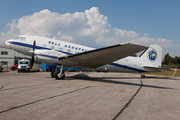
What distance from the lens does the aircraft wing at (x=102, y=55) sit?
942 centimetres

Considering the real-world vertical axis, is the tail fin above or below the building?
below

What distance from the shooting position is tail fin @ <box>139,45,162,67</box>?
691 inches

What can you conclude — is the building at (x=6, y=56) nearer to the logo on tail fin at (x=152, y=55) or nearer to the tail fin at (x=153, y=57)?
the tail fin at (x=153, y=57)

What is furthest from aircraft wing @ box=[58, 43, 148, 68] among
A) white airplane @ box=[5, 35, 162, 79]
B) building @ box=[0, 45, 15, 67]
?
building @ box=[0, 45, 15, 67]

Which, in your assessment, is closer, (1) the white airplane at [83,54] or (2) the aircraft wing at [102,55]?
(2) the aircraft wing at [102,55]

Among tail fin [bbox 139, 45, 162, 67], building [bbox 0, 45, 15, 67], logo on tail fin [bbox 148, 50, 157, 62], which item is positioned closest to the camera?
tail fin [bbox 139, 45, 162, 67]

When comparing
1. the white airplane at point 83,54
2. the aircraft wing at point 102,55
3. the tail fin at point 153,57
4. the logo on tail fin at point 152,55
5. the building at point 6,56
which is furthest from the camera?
the building at point 6,56

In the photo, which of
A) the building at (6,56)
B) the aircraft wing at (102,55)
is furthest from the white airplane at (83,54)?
the building at (6,56)

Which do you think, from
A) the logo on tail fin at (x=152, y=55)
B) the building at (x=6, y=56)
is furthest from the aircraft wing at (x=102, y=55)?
the building at (x=6, y=56)

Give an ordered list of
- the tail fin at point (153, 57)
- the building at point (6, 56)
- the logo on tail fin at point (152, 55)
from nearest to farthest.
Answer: the tail fin at point (153, 57) → the logo on tail fin at point (152, 55) → the building at point (6, 56)

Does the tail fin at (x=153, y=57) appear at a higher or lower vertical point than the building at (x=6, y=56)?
lower

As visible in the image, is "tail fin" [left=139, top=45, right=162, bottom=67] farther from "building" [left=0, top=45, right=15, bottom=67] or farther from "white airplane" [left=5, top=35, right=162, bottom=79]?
"building" [left=0, top=45, right=15, bottom=67]

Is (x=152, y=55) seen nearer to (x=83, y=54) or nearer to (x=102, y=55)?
(x=102, y=55)

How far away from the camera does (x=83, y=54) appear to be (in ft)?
36.4
